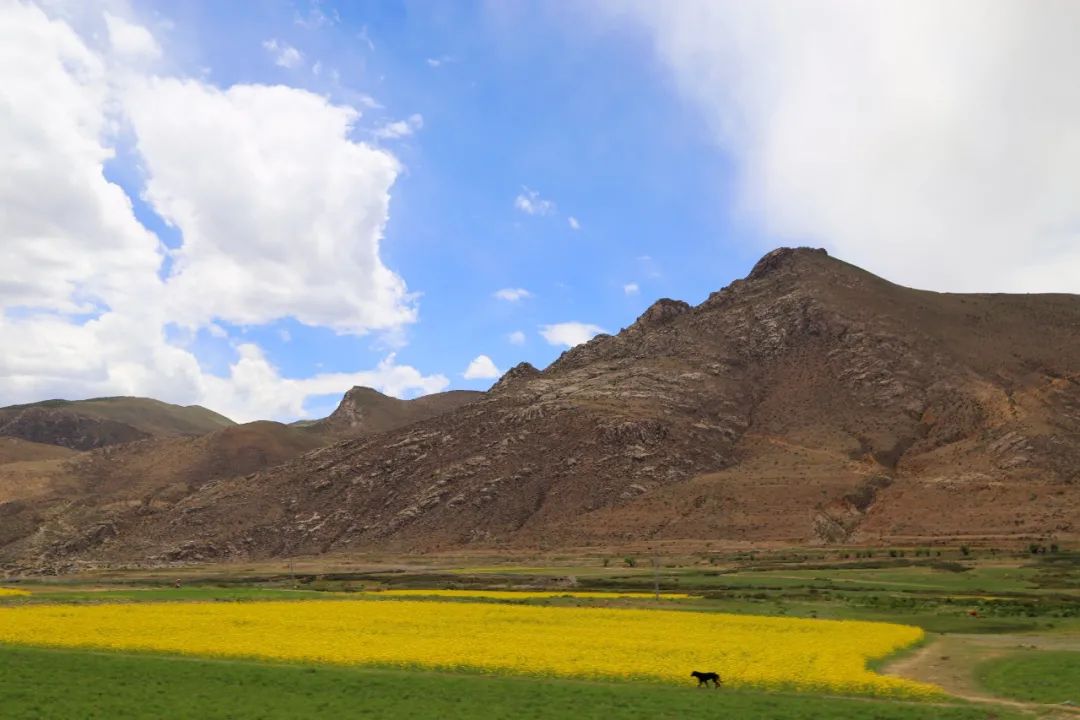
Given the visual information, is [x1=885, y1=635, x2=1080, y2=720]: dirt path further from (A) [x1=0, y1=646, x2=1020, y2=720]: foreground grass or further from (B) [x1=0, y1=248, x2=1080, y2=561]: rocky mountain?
(B) [x1=0, y1=248, x2=1080, y2=561]: rocky mountain

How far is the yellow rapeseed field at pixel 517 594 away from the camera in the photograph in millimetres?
62969

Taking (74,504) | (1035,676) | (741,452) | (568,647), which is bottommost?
(568,647)

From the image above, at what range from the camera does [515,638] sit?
4234 centimetres

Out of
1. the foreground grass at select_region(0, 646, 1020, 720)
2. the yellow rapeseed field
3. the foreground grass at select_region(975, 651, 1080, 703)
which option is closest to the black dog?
the foreground grass at select_region(0, 646, 1020, 720)

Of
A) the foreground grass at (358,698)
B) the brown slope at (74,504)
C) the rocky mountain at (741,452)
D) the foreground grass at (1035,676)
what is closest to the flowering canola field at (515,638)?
the foreground grass at (358,698)

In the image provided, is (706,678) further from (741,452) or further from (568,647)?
(741,452)

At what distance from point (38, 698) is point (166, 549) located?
125 metres

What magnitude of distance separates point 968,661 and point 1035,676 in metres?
4.36

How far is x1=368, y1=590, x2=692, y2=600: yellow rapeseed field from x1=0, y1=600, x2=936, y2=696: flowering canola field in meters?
6.91

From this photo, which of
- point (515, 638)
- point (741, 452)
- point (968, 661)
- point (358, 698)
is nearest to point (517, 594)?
point (515, 638)

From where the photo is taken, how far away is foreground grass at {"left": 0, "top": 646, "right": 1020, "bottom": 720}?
25.4 meters

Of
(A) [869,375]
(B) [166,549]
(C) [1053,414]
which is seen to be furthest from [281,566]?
(C) [1053,414]

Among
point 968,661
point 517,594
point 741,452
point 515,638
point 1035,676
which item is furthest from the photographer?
point 741,452

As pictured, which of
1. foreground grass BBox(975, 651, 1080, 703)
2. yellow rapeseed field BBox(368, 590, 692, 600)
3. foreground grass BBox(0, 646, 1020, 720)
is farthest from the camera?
yellow rapeseed field BBox(368, 590, 692, 600)
